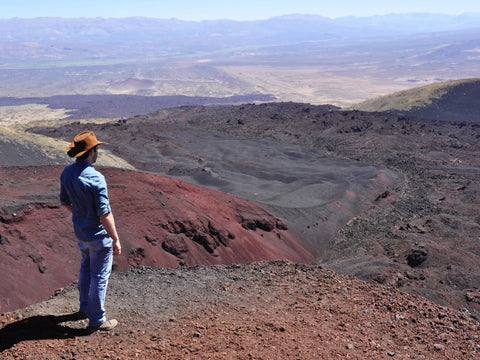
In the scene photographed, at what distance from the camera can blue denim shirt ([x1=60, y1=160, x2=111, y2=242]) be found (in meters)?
4.21

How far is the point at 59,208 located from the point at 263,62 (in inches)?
7061

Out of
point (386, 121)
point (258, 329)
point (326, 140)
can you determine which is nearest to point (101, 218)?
point (258, 329)

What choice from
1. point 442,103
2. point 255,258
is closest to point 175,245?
point 255,258

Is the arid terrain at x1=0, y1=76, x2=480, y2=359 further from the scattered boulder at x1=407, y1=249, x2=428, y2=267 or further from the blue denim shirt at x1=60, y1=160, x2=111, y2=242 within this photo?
the blue denim shirt at x1=60, y1=160, x2=111, y2=242

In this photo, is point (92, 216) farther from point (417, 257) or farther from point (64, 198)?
point (417, 257)

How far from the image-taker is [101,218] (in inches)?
167

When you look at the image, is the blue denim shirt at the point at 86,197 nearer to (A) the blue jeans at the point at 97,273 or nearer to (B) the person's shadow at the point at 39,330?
(A) the blue jeans at the point at 97,273

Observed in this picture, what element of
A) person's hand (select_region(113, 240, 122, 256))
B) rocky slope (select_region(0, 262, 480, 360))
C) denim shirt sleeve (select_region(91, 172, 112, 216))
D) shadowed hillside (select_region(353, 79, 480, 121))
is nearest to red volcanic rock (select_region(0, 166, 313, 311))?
rocky slope (select_region(0, 262, 480, 360))

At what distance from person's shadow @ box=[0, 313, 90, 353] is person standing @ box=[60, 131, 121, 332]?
232 mm


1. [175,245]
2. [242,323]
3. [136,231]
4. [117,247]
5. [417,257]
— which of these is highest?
[117,247]

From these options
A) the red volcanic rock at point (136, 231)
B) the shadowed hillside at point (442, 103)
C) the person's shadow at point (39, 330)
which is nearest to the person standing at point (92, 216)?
the person's shadow at point (39, 330)

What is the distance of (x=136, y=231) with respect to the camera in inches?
398

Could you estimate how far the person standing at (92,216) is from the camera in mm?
4230

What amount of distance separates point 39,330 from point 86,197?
1.43 meters
